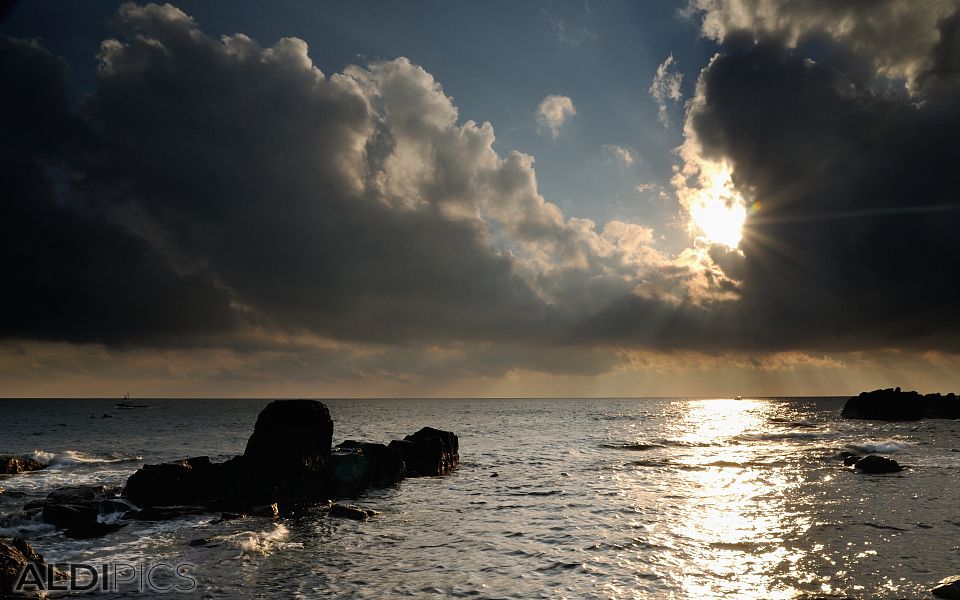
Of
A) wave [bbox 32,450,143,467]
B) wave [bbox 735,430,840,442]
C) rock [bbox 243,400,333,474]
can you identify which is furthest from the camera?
wave [bbox 735,430,840,442]

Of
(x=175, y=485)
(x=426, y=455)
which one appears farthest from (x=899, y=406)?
(x=175, y=485)

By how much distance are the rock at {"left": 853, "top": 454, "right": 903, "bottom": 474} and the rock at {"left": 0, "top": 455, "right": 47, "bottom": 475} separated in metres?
66.0

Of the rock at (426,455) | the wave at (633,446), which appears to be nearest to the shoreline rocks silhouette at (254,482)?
the rock at (426,455)

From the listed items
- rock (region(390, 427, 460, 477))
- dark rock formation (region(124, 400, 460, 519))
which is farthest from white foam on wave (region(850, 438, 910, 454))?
dark rock formation (region(124, 400, 460, 519))

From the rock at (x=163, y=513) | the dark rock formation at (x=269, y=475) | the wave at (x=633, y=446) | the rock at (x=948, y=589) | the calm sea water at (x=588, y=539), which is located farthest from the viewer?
the wave at (x=633, y=446)

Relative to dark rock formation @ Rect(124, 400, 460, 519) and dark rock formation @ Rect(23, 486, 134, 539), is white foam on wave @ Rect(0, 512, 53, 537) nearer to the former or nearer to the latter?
dark rock formation @ Rect(23, 486, 134, 539)

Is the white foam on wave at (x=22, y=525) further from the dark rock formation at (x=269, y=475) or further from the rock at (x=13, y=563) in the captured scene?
the rock at (x=13, y=563)

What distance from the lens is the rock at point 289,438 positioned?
99.0 ft

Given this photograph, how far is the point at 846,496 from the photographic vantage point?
29.0m

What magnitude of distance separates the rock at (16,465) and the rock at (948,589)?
5692 centimetres

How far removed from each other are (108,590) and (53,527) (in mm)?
11688

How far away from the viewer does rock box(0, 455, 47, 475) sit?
4109 centimetres

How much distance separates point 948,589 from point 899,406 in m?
123

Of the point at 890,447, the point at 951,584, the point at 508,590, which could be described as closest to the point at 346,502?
the point at 508,590
